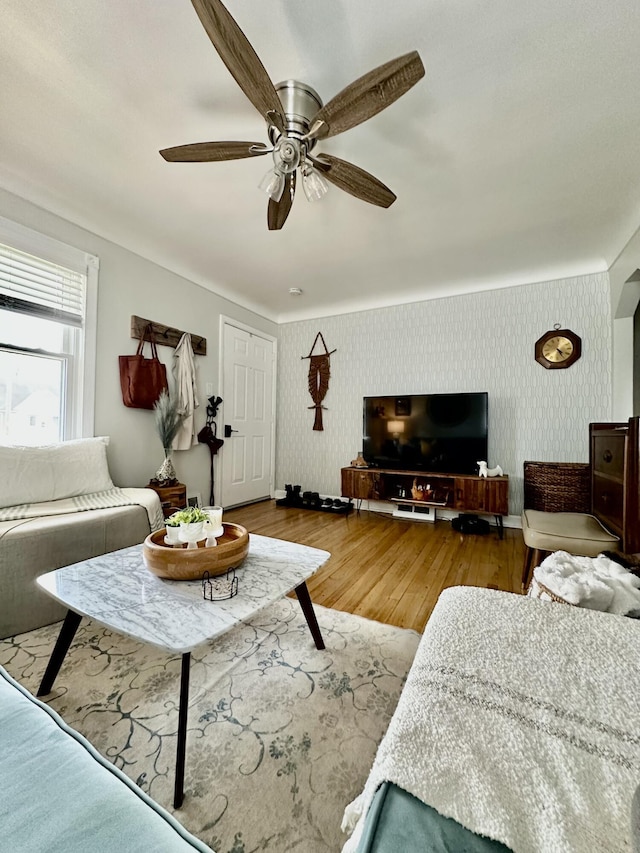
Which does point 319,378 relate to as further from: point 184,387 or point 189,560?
point 189,560

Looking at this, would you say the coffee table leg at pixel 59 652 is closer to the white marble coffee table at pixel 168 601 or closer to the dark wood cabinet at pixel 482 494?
the white marble coffee table at pixel 168 601

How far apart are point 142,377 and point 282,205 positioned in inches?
72.7

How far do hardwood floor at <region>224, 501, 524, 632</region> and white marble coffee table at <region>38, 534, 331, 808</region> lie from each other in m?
0.58

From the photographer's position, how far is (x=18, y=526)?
1.73 m

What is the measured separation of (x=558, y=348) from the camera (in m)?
3.38

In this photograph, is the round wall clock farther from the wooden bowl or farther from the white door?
the wooden bowl

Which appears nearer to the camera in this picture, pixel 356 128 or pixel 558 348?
pixel 356 128

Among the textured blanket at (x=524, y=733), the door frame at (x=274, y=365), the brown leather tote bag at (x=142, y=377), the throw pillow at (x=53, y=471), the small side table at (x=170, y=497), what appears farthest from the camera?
the door frame at (x=274, y=365)

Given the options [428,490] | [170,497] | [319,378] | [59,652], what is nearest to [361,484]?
[428,490]

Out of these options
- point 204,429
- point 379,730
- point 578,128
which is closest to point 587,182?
point 578,128

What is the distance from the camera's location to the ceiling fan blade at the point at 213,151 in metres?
1.59

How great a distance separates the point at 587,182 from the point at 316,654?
→ 3.13m

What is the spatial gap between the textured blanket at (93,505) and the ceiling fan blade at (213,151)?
1.96 meters

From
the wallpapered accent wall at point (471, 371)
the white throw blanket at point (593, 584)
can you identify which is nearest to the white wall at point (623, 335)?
the wallpapered accent wall at point (471, 371)
